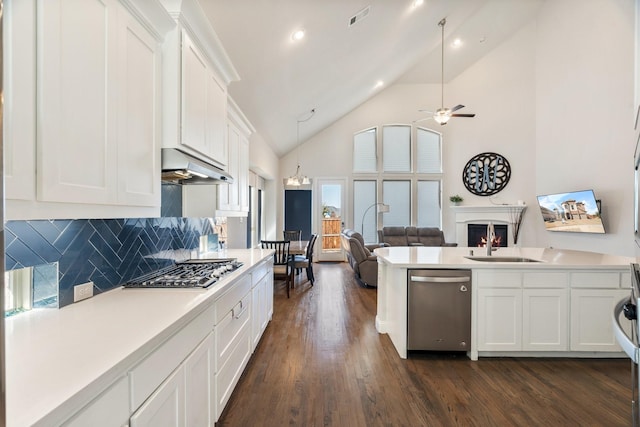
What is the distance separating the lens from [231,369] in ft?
6.56

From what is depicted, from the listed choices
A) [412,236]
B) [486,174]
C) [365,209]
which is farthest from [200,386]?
[486,174]

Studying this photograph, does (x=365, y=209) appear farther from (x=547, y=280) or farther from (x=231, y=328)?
(x=231, y=328)

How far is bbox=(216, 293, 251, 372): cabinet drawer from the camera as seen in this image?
1.76 meters

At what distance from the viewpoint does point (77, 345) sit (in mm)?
973

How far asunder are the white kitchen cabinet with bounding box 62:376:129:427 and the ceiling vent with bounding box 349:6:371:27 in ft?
13.5

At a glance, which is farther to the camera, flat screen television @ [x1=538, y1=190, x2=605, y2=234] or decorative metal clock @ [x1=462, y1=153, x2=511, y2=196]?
decorative metal clock @ [x1=462, y1=153, x2=511, y2=196]

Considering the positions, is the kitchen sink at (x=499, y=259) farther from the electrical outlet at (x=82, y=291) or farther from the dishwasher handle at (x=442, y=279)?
the electrical outlet at (x=82, y=291)

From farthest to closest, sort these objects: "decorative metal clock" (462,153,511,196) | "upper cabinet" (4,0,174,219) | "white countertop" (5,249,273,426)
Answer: "decorative metal clock" (462,153,511,196) < "upper cabinet" (4,0,174,219) < "white countertop" (5,249,273,426)

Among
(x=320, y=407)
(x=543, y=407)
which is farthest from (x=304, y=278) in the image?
(x=543, y=407)

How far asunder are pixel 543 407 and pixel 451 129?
7.64 meters

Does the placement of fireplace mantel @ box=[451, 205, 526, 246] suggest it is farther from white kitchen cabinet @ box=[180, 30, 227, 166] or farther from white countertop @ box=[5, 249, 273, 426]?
white countertop @ box=[5, 249, 273, 426]

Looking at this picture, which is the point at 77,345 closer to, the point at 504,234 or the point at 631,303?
the point at 631,303

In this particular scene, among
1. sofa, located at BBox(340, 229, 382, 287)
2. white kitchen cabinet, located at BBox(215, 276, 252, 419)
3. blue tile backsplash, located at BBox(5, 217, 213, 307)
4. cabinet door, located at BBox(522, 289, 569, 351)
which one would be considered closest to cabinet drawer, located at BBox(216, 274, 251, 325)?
white kitchen cabinet, located at BBox(215, 276, 252, 419)

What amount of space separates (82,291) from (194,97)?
4.22 ft
